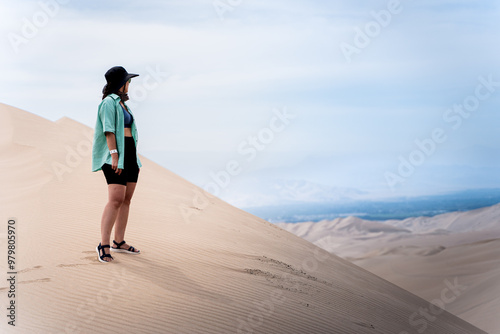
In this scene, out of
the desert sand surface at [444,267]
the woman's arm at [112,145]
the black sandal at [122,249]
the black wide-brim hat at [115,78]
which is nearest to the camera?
the woman's arm at [112,145]

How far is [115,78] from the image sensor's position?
7133 mm

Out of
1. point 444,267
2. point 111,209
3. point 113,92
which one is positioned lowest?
point 444,267

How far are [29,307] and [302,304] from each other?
10.2ft

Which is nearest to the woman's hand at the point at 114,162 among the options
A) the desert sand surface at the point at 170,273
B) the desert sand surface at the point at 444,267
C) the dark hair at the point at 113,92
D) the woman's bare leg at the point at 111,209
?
the woman's bare leg at the point at 111,209

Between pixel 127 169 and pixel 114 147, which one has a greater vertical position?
pixel 114 147

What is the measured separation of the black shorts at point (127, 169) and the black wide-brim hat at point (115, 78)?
61 centimetres

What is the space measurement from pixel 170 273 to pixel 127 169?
1.33 meters

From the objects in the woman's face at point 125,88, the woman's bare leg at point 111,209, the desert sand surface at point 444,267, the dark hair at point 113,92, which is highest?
the woman's face at point 125,88

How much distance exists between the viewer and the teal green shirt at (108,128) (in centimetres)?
691

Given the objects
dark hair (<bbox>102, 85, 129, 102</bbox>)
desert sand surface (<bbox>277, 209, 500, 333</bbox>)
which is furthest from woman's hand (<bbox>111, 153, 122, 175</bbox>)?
desert sand surface (<bbox>277, 209, 500, 333</bbox>)

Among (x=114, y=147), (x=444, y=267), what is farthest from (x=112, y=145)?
(x=444, y=267)

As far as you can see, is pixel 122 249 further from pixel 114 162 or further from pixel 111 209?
pixel 114 162

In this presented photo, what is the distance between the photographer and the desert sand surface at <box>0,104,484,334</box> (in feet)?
19.9

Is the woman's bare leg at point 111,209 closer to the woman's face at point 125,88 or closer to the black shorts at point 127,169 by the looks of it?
the black shorts at point 127,169
